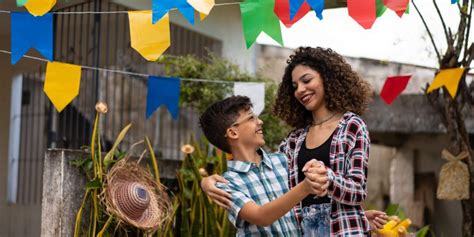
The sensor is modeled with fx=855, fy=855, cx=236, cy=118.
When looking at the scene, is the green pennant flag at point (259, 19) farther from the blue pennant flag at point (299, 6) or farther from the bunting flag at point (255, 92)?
the bunting flag at point (255, 92)

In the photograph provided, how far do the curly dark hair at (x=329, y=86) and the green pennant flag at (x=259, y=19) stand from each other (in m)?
0.95

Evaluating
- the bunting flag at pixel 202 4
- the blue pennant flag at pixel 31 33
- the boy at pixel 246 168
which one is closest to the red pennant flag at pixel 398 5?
the bunting flag at pixel 202 4

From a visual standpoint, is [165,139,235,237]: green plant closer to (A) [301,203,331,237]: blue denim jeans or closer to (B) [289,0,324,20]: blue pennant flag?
(B) [289,0,324,20]: blue pennant flag

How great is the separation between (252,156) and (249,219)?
15.7 inches

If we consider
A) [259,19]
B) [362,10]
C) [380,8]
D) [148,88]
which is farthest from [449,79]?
[148,88]

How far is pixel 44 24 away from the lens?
15.4ft

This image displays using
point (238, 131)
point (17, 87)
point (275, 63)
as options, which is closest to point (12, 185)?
point (17, 87)

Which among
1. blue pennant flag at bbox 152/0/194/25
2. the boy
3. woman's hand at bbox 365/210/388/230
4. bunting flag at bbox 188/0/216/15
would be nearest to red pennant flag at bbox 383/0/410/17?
bunting flag at bbox 188/0/216/15

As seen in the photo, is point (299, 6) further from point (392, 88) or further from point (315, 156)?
point (392, 88)

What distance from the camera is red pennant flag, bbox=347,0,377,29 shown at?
4.62 m

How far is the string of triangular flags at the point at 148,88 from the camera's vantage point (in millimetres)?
4938

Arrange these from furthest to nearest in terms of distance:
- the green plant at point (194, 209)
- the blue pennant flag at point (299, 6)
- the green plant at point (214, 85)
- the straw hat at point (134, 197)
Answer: the green plant at point (214, 85)
the green plant at point (194, 209)
the straw hat at point (134, 197)
the blue pennant flag at point (299, 6)

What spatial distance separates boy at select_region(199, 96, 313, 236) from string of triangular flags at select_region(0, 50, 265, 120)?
1.56m

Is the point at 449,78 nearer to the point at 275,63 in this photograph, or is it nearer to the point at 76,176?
the point at 76,176
